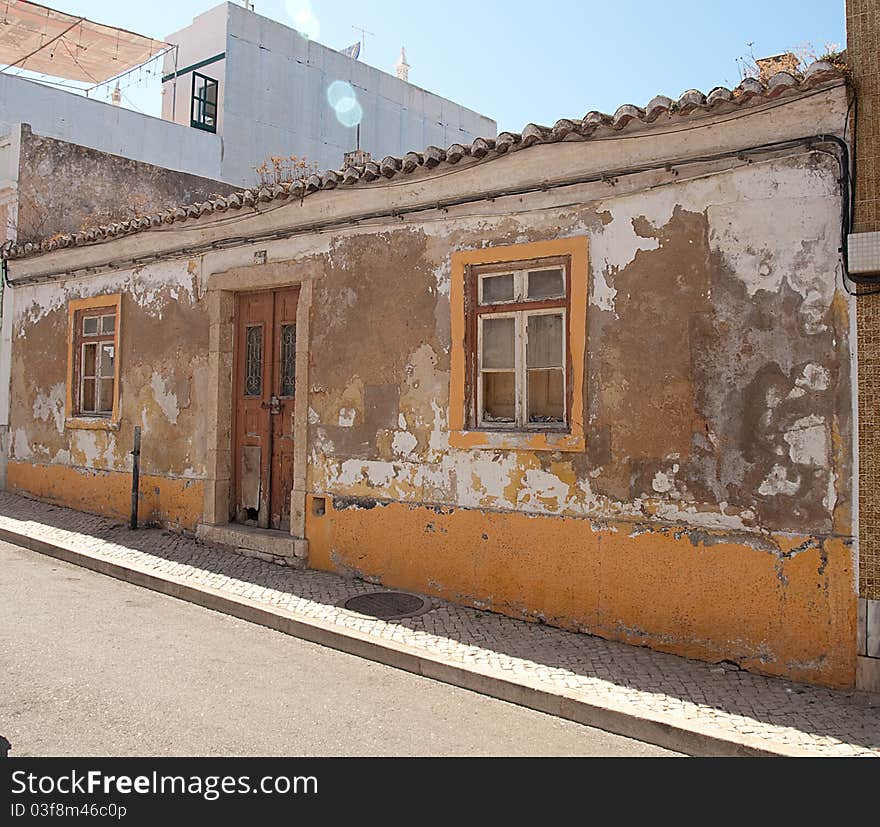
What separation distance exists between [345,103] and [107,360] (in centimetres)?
1939

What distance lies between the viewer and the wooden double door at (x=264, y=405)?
8.31 metres

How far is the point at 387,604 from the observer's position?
6.51 metres

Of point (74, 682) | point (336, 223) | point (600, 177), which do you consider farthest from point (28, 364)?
Answer: point (600, 177)

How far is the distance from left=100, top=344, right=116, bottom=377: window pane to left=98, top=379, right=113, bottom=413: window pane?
0.11 m

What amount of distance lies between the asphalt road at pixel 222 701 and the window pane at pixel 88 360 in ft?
16.8

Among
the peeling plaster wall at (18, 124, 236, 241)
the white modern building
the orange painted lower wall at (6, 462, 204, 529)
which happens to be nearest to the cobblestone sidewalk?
the orange painted lower wall at (6, 462, 204, 529)

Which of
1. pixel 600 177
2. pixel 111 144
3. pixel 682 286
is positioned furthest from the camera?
pixel 111 144

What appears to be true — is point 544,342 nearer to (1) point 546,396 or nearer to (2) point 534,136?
(1) point 546,396

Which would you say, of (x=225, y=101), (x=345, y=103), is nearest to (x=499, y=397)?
(x=225, y=101)

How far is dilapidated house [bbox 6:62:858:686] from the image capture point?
498cm

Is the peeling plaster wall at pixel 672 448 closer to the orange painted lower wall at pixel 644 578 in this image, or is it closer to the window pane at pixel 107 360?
the orange painted lower wall at pixel 644 578

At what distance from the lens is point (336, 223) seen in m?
7.52
